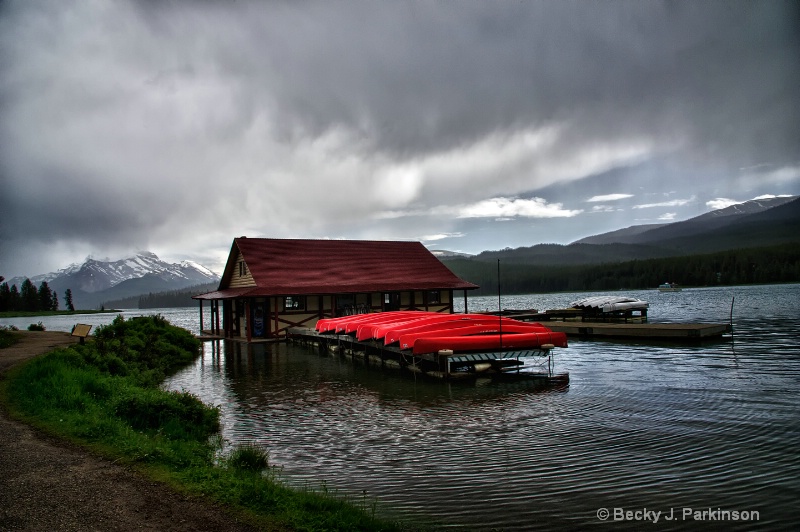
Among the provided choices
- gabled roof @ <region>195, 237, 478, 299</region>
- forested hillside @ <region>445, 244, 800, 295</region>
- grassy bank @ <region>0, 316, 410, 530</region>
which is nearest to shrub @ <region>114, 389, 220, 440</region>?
grassy bank @ <region>0, 316, 410, 530</region>

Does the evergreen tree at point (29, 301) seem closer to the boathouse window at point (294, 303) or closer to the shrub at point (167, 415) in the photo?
the boathouse window at point (294, 303)

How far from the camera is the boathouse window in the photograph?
3559 cm

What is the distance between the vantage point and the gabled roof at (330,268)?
3472 centimetres

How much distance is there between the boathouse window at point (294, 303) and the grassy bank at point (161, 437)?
18.9 metres

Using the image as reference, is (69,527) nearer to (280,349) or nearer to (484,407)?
(484,407)

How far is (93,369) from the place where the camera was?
14.8m

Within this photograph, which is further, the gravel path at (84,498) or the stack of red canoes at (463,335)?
the stack of red canoes at (463,335)

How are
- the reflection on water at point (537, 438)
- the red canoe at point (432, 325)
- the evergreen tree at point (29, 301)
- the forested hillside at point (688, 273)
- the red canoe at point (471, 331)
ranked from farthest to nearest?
the forested hillside at point (688, 273)
the evergreen tree at point (29, 301)
the red canoe at point (432, 325)
the red canoe at point (471, 331)
the reflection on water at point (537, 438)

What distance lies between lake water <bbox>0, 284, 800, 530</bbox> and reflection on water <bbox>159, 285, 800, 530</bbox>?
3 cm

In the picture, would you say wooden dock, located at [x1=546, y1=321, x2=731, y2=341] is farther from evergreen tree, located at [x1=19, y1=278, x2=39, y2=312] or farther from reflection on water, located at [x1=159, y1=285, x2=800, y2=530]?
evergreen tree, located at [x1=19, y1=278, x2=39, y2=312]

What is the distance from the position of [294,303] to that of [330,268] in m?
3.81

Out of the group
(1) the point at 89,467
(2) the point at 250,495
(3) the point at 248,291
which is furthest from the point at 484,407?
(3) the point at 248,291

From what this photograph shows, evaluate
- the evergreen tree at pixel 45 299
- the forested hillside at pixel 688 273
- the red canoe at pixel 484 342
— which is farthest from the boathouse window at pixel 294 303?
the forested hillside at pixel 688 273

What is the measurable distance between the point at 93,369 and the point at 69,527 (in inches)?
421
